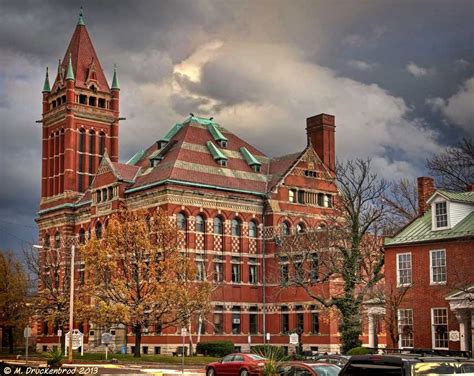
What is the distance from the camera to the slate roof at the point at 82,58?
101 metres

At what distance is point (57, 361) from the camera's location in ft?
123

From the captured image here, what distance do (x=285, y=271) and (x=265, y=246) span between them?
4483 millimetres

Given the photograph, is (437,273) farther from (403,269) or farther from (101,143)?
(101,143)

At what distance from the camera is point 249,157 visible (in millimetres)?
88938

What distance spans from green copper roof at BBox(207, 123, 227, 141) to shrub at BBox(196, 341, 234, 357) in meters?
26.0

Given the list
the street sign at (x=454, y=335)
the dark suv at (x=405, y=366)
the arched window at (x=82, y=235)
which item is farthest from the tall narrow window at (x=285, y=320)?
the dark suv at (x=405, y=366)

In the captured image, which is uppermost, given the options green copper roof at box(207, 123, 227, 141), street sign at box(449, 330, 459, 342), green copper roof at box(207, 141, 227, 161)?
green copper roof at box(207, 123, 227, 141)

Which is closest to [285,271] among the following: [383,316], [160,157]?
[160,157]

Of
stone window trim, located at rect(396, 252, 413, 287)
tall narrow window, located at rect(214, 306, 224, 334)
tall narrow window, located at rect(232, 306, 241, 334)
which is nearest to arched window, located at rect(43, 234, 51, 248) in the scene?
tall narrow window, located at rect(214, 306, 224, 334)

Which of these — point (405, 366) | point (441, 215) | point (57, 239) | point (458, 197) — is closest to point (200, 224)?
point (57, 239)

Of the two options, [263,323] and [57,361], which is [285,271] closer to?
[263,323]

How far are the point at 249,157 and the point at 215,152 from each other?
5607mm

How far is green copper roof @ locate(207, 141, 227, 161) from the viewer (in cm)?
8425

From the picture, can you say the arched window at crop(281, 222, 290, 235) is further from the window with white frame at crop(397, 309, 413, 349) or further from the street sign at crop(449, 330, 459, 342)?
the street sign at crop(449, 330, 459, 342)
